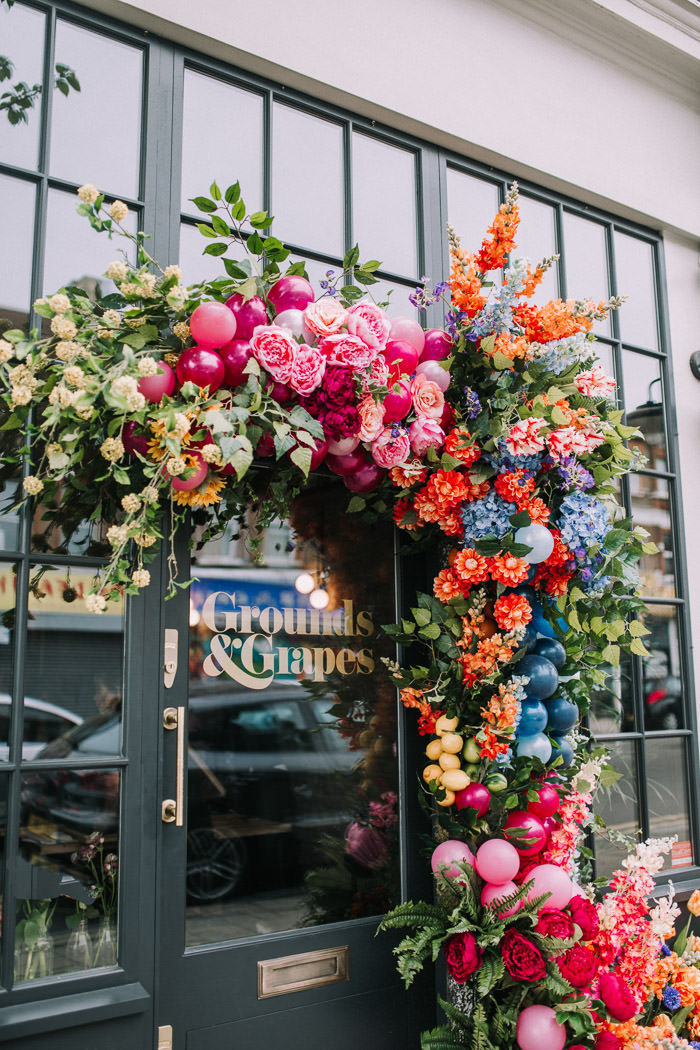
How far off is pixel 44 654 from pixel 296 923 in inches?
44.0

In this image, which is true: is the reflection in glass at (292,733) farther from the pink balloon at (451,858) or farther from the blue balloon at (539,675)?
the blue balloon at (539,675)

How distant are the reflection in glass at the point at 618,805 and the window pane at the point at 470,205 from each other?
207 centimetres

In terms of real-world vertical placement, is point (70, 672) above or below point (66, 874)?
above

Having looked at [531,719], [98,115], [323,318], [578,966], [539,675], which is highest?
[98,115]

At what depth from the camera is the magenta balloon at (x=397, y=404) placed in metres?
2.26

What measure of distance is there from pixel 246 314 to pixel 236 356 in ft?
0.45

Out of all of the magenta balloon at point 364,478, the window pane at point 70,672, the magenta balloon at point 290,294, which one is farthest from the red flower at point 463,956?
the magenta balloon at point 290,294

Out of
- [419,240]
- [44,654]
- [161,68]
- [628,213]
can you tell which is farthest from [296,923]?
[628,213]

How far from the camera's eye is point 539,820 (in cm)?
237

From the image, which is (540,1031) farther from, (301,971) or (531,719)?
(531,719)

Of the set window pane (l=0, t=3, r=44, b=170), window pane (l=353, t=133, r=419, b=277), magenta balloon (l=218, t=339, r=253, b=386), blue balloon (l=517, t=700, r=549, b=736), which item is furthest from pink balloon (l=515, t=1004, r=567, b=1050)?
window pane (l=0, t=3, r=44, b=170)

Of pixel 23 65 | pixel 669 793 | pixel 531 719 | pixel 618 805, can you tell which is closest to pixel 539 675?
pixel 531 719

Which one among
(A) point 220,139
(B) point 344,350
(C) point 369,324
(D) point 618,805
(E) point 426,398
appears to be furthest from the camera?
(D) point 618,805

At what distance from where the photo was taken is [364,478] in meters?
2.44
